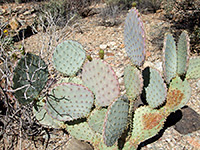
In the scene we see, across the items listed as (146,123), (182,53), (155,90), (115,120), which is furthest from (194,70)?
(115,120)

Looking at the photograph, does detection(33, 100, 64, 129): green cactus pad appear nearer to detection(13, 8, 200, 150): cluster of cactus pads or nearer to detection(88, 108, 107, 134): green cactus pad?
detection(13, 8, 200, 150): cluster of cactus pads

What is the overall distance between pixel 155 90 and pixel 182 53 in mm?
578

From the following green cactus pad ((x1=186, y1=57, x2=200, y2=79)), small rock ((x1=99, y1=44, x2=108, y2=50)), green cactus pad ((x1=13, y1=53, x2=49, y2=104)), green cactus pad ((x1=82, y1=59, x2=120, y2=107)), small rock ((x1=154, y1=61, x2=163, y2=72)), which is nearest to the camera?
green cactus pad ((x1=13, y1=53, x2=49, y2=104))

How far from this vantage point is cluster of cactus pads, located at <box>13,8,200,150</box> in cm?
184

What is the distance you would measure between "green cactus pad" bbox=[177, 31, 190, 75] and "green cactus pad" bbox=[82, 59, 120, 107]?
0.87 meters

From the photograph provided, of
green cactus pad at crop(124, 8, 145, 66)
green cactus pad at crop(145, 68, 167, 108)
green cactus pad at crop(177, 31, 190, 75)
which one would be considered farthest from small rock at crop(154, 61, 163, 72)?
green cactus pad at crop(124, 8, 145, 66)

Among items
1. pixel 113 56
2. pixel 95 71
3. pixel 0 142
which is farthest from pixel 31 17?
pixel 95 71

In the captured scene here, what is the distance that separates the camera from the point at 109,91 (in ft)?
6.50

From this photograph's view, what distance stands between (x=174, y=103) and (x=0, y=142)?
2.25 metres

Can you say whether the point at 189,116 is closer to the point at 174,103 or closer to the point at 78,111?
the point at 174,103

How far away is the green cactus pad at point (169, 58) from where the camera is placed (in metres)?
2.09

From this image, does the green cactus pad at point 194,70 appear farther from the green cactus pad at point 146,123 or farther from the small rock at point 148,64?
the small rock at point 148,64

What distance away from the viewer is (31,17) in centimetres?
695

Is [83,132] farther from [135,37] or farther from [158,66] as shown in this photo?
[158,66]
